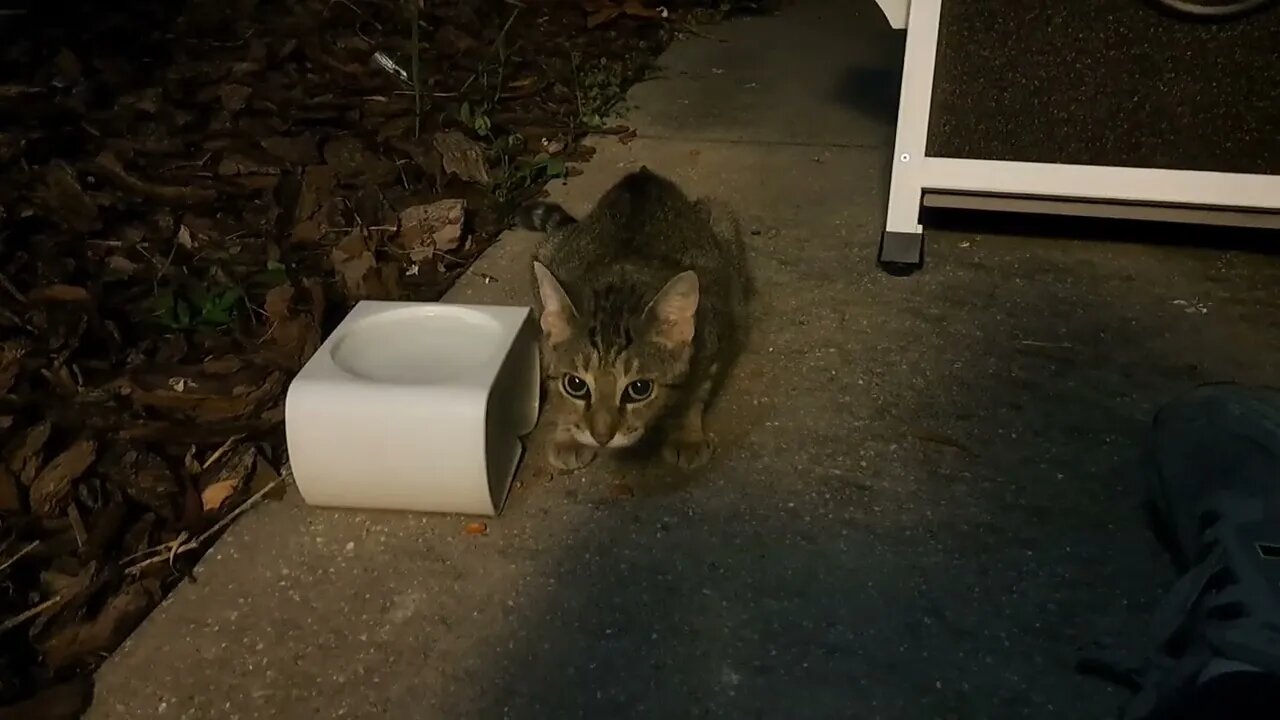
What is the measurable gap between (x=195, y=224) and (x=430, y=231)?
49 cm

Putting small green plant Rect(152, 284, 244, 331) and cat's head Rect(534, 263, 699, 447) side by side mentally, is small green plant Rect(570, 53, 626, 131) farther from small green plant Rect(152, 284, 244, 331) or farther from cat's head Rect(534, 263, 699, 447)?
cat's head Rect(534, 263, 699, 447)

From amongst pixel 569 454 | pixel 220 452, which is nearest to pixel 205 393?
pixel 220 452

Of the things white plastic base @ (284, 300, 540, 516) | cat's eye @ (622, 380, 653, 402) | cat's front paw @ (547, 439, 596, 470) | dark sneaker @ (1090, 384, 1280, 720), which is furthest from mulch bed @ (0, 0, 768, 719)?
dark sneaker @ (1090, 384, 1280, 720)

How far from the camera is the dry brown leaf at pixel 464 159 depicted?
2.45 m

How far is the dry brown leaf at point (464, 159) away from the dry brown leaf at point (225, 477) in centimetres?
109

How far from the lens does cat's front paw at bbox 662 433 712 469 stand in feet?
5.08

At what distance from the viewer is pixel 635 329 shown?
1.45 m

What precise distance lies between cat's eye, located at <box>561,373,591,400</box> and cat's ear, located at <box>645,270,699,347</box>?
128 mm

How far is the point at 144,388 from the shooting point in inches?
63.1

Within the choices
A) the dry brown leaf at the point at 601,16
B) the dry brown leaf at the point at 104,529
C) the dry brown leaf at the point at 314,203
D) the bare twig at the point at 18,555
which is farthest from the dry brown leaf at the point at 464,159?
the dry brown leaf at the point at 601,16

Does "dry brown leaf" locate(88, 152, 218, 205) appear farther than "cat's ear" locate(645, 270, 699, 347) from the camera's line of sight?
Yes

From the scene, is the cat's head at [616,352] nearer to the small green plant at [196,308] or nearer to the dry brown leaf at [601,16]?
the small green plant at [196,308]

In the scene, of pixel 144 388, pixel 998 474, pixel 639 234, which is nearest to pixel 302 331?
pixel 144 388

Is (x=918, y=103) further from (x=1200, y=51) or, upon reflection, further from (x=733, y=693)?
(x=733, y=693)
